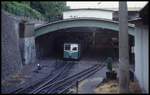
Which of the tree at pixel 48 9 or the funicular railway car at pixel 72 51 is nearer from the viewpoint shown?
the funicular railway car at pixel 72 51

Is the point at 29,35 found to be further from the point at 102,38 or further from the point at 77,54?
the point at 102,38

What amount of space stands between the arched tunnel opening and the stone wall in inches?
471

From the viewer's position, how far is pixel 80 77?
33.8 metres

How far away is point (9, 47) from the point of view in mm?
34625

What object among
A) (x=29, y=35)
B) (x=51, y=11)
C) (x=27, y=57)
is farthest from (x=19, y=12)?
(x=51, y=11)

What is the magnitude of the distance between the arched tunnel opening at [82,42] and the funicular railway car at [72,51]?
0.68 metres

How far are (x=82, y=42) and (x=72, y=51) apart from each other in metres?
7.93

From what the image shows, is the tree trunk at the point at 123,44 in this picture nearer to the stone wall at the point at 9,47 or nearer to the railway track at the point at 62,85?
the railway track at the point at 62,85

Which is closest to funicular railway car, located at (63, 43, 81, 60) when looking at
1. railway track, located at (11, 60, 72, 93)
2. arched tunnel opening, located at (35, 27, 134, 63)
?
arched tunnel opening, located at (35, 27, 134, 63)

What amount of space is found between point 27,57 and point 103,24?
12.0 metres

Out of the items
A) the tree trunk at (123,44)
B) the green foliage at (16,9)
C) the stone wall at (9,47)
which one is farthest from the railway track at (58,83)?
the green foliage at (16,9)

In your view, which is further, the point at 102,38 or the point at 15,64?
the point at 102,38

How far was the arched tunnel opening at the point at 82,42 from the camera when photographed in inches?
2061

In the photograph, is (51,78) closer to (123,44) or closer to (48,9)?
(123,44)
